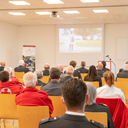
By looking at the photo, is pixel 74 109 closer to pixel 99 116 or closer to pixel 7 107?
pixel 99 116

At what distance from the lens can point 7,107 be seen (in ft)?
12.0

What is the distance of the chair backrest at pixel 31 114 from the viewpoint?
273cm

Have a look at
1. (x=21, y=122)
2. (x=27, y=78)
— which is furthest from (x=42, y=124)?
(x=27, y=78)

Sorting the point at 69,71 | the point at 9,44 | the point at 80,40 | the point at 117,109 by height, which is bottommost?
the point at 117,109

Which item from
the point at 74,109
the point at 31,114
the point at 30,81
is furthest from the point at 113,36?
the point at 74,109

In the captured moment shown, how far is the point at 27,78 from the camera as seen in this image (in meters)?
3.27

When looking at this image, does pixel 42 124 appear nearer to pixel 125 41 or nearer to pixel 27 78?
pixel 27 78

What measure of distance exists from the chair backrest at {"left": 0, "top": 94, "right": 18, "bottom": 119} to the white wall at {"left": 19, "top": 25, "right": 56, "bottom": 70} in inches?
416

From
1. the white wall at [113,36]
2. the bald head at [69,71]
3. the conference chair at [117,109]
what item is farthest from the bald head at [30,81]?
the white wall at [113,36]

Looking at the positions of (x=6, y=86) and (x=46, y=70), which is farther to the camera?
(x=46, y=70)

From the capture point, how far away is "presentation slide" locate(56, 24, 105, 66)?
43.7 ft

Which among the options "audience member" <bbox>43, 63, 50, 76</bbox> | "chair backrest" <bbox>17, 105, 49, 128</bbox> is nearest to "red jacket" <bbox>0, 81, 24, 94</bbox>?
"chair backrest" <bbox>17, 105, 49, 128</bbox>

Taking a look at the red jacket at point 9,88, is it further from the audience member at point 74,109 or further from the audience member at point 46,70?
the audience member at point 46,70

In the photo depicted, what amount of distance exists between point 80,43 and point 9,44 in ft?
14.4
